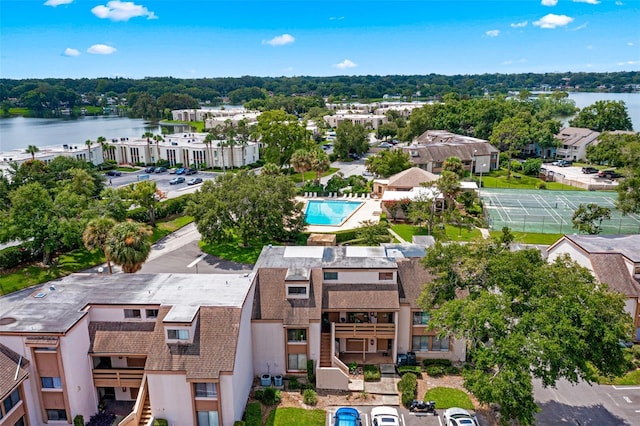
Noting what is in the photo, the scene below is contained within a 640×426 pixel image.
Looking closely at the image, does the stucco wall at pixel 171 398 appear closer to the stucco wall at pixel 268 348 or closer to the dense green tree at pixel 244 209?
the stucco wall at pixel 268 348

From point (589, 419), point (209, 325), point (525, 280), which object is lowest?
point (589, 419)

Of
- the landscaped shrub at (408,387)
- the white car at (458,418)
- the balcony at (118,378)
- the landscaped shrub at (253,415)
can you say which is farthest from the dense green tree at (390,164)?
the balcony at (118,378)

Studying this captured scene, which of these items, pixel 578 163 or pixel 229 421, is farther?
pixel 578 163

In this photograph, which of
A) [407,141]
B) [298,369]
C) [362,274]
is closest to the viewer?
[298,369]

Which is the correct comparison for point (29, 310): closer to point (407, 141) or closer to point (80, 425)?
point (80, 425)

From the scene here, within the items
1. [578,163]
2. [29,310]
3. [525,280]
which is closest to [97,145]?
[29,310]

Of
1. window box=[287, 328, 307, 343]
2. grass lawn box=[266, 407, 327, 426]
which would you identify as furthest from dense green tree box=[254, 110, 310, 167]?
grass lawn box=[266, 407, 327, 426]

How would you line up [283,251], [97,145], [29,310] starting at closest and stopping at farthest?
[29,310], [283,251], [97,145]

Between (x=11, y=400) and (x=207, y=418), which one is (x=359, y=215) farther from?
(x=11, y=400)
